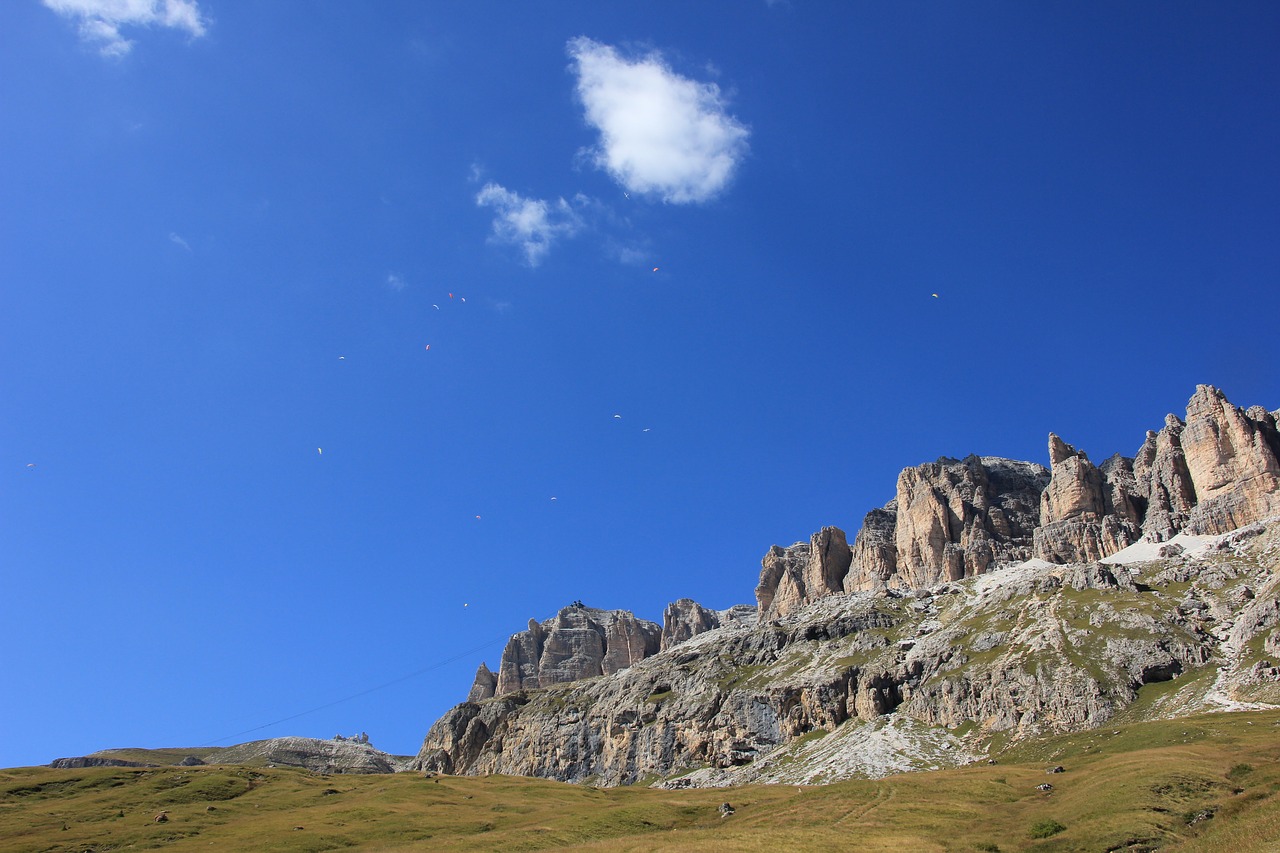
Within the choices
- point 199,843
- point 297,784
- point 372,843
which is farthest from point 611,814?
point 297,784

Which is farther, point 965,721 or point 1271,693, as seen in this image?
point 965,721

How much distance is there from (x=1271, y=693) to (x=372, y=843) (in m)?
141

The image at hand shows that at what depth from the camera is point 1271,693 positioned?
13750cm

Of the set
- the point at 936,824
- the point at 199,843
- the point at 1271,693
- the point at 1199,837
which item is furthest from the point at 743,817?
the point at 1271,693

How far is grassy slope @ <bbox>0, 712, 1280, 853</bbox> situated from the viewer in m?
64.6

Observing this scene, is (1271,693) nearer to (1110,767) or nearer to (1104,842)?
(1110,767)

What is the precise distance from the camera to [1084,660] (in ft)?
582

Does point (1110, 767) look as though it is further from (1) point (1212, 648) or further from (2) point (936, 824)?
(1) point (1212, 648)

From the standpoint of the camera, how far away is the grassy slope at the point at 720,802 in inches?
2544

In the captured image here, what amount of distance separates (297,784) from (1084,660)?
164 m

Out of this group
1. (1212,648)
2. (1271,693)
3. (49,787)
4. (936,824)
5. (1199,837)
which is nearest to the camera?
(1199,837)

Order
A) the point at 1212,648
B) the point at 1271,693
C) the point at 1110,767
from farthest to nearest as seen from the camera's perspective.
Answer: the point at 1212,648
the point at 1271,693
the point at 1110,767

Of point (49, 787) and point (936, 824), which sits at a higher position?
point (49, 787)

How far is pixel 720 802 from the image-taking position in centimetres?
11375
